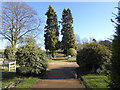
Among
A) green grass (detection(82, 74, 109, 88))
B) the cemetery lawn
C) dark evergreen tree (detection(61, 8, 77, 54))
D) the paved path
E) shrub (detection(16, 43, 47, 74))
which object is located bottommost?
the paved path

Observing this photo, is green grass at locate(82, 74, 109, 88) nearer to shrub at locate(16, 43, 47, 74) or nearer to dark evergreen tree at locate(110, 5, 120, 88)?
dark evergreen tree at locate(110, 5, 120, 88)

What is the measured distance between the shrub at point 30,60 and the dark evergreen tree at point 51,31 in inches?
743

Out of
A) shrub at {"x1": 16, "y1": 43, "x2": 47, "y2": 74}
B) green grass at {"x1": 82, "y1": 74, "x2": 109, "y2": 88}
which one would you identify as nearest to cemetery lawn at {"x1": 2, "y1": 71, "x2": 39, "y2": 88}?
shrub at {"x1": 16, "y1": 43, "x2": 47, "y2": 74}

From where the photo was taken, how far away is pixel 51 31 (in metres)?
28.0

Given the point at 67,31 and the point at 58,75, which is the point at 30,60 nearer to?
the point at 58,75

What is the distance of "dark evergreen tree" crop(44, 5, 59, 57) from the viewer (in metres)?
27.5

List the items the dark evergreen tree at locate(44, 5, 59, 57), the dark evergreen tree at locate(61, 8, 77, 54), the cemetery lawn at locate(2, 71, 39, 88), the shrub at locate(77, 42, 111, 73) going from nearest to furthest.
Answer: the cemetery lawn at locate(2, 71, 39, 88) < the shrub at locate(77, 42, 111, 73) < the dark evergreen tree at locate(44, 5, 59, 57) < the dark evergreen tree at locate(61, 8, 77, 54)

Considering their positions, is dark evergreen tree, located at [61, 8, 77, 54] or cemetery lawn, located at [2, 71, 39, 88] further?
dark evergreen tree, located at [61, 8, 77, 54]

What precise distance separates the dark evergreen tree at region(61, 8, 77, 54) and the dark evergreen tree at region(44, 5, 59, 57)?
207cm

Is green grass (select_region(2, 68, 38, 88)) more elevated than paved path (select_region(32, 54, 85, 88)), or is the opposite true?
green grass (select_region(2, 68, 38, 88))

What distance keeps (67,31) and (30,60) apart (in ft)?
70.3

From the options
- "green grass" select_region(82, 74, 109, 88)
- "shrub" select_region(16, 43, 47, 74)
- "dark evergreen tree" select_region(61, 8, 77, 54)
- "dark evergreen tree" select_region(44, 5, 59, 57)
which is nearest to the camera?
"green grass" select_region(82, 74, 109, 88)

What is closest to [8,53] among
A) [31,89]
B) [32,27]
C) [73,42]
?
[32,27]

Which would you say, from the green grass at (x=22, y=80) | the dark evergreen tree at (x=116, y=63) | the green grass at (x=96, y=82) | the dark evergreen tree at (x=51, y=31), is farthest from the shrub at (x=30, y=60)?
the dark evergreen tree at (x=51, y=31)
